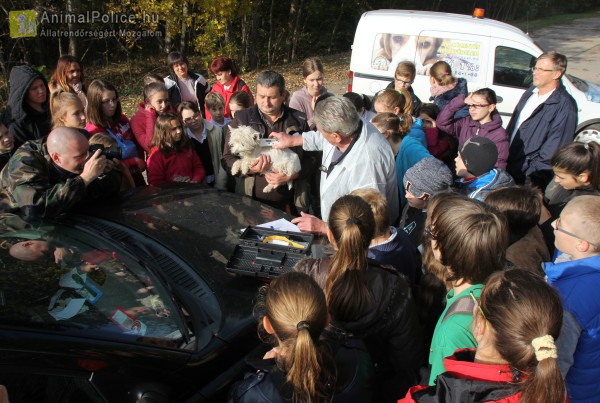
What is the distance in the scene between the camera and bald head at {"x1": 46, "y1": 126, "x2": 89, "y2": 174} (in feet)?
9.76

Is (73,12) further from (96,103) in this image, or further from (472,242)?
(472,242)

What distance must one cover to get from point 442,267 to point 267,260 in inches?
38.3

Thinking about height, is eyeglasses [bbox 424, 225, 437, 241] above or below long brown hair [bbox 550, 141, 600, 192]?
Answer: below

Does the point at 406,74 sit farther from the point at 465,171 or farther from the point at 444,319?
the point at 444,319

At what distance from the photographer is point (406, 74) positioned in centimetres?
545

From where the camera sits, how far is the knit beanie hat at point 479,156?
329cm

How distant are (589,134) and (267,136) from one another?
5542 mm

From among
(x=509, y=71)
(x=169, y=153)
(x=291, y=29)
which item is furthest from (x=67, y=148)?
(x=291, y=29)

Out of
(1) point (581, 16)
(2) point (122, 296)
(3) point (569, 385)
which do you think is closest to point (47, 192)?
(2) point (122, 296)

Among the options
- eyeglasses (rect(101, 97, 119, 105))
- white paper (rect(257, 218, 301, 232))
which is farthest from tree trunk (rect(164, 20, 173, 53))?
white paper (rect(257, 218, 301, 232))

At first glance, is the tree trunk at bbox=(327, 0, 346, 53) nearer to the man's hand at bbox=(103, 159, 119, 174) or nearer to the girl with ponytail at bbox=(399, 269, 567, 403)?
the man's hand at bbox=(103, 159, 119, 174)

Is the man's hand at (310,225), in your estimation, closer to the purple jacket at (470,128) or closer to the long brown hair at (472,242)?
the long brown hair at (472,242)

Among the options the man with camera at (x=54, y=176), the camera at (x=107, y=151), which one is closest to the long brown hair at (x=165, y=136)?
the camera at (x=107, y=151)

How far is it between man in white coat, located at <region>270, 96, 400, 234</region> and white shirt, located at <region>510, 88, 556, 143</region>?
2390mm
